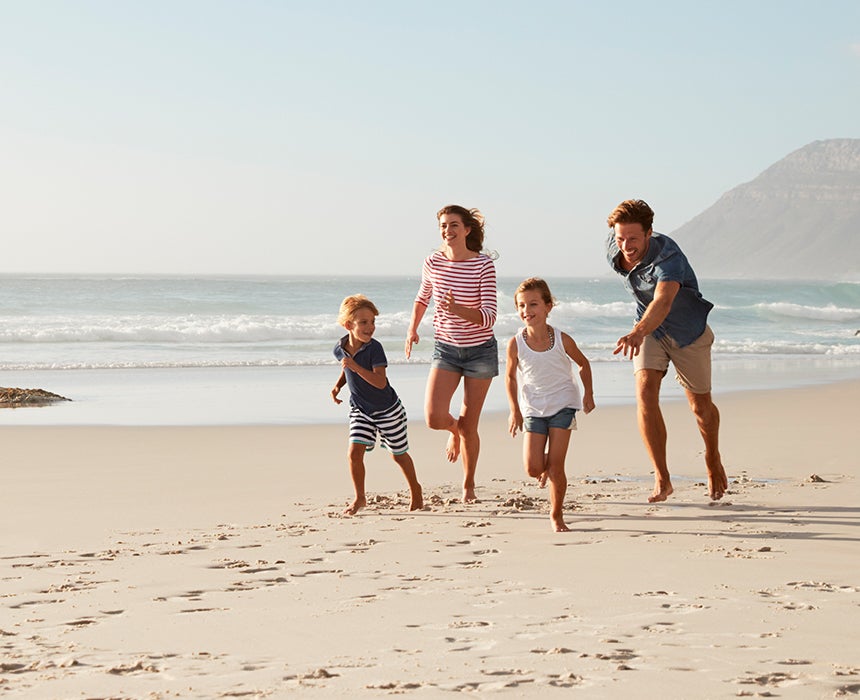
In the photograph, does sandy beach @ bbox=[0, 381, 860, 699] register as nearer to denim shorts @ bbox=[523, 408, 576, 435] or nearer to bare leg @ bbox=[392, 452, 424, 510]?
bare leg @ bbox=[392, 452, 424, 510]

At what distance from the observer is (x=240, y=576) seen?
14.5 ft

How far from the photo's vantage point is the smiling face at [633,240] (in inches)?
237

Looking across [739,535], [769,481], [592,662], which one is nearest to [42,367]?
[769,481]

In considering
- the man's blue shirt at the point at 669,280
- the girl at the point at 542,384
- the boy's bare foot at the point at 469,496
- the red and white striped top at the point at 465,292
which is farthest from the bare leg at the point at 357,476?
the man's blue shirt at the point at 669,280

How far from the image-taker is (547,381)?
5.57 metres

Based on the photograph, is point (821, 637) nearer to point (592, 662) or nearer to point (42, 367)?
point (592, 662)

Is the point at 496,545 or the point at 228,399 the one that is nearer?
the point at 496,545

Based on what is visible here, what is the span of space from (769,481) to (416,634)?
4.08m

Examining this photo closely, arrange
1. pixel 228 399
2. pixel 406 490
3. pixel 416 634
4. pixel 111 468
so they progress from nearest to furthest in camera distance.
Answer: pixel 416 634, pixel 406 490, pixel 111 468, pixel 228 399

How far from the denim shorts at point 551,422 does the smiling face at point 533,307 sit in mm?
468

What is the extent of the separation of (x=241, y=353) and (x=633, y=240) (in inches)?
635

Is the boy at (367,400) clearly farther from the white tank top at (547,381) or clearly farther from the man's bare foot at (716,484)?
the man's bare foot at (716,484)

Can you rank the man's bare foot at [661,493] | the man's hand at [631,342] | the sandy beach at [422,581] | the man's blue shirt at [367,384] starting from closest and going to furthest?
1. the sandy beach at [422,581]
2. the man's hand at [631,342]
3. the man's blue shirt at [367,384]
4. the man's bare foot at [661,493]

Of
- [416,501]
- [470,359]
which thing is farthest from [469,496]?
[470,359]
